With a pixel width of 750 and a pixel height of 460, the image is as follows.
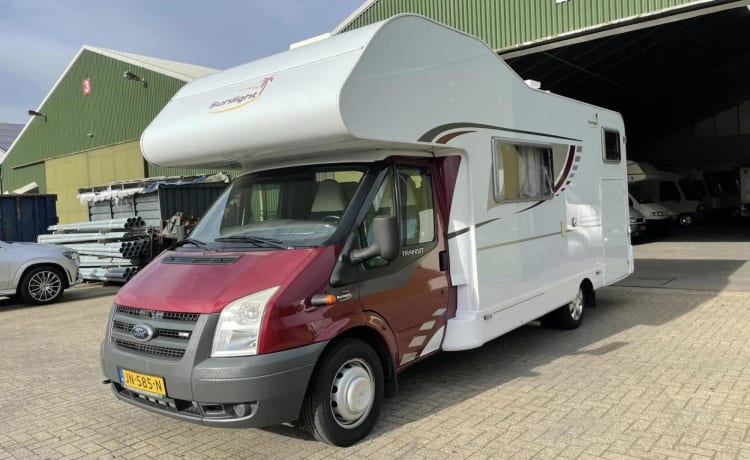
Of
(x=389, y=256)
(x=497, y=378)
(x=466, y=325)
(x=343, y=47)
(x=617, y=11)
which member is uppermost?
(x=617, y=11)

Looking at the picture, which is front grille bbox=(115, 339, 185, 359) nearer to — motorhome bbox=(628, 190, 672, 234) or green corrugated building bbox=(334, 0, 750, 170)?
green corrugated building bbox=(334, 0, 750, 170)

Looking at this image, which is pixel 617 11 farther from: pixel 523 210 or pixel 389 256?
pixel 389 256

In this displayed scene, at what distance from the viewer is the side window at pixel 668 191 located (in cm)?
2531

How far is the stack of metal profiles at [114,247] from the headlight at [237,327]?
959cm

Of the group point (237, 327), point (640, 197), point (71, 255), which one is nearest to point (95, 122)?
point (71, 255)

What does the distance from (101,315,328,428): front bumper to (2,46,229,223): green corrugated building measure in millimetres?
17276

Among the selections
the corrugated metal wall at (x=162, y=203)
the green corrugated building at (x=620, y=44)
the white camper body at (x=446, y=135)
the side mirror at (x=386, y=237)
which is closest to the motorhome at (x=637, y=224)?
the green corrugated building at (x=620, y=44)

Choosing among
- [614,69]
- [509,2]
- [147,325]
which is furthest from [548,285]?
[614,69]

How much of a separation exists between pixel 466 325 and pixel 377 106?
203 centimetres

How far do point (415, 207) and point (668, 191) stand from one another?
24.4 m

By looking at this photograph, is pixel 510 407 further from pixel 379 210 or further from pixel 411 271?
pixel 379 210

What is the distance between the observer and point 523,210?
5.84m

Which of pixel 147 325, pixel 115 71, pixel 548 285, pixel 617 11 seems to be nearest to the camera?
pixel 147 325

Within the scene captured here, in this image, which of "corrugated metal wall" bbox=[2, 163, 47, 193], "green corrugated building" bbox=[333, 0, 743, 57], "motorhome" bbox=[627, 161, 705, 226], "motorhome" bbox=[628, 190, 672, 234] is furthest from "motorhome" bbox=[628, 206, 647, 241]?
"corrugated metal wall" bbox=[2, 163, 47, 193]
